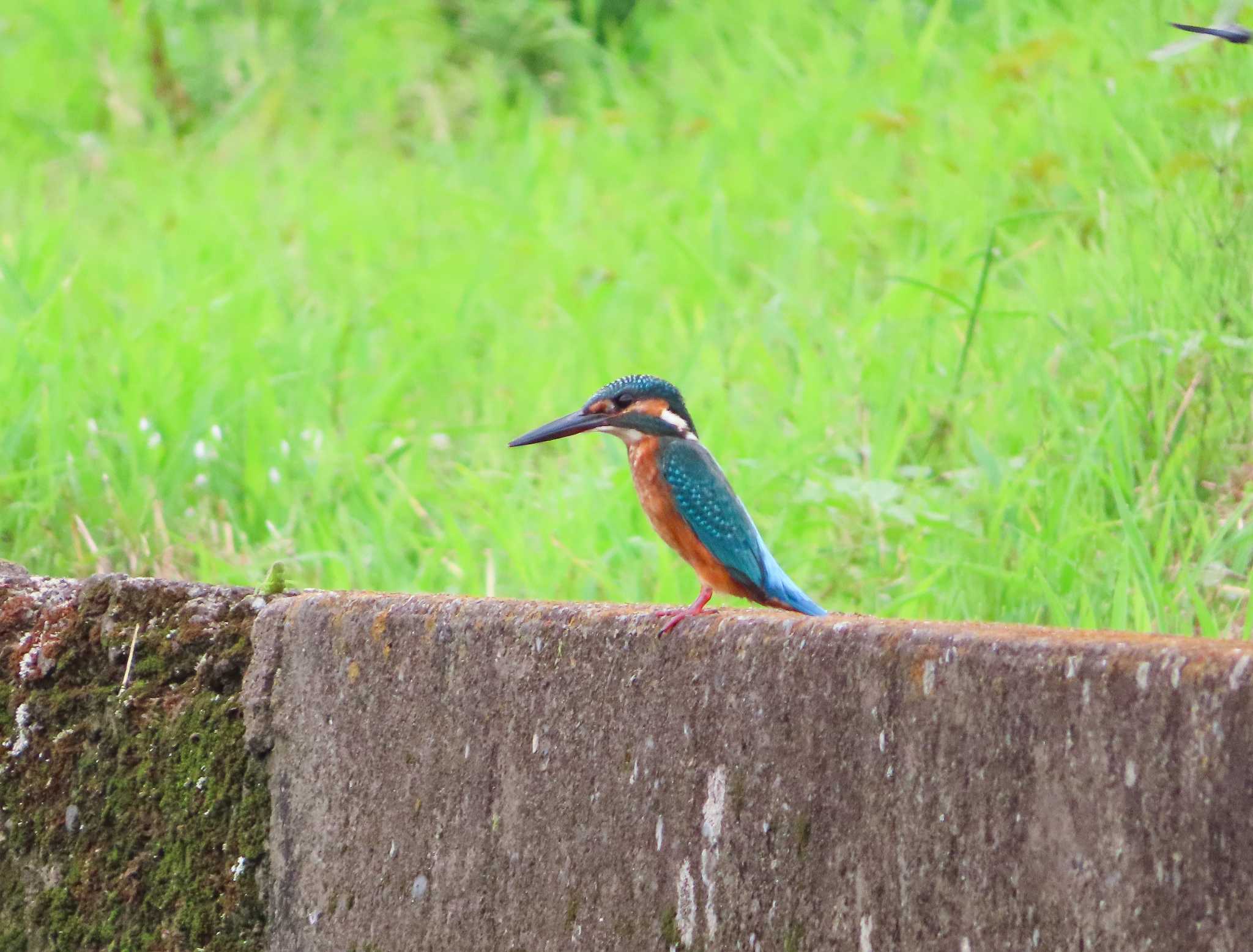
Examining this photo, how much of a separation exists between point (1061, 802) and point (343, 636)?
1.01 meters

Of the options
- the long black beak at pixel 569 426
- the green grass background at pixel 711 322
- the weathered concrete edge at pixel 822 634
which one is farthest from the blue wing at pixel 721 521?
the green grass background at pixel 711 322

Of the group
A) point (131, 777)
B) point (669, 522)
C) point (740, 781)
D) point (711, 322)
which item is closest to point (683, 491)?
point (669, 522)

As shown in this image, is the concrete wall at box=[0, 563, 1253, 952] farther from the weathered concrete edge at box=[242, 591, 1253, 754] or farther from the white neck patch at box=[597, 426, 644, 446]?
the white neck patch at box=[597, 426, 644, 446]

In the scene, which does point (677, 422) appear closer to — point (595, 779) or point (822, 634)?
point (595, 779)

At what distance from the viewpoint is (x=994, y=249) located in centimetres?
414

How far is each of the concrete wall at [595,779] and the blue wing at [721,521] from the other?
423 millimetres

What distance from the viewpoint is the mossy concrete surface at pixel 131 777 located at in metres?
1.94

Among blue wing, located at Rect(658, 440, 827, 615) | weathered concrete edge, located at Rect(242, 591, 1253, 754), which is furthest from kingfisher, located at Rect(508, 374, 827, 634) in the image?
weathered concrete edge, located at Rect(242, 591, 1253, 754)

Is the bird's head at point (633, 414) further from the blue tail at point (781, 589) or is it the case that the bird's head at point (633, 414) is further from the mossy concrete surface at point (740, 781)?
the mossy concrete surface at point (740, 781)

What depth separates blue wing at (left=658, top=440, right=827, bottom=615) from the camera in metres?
2.05

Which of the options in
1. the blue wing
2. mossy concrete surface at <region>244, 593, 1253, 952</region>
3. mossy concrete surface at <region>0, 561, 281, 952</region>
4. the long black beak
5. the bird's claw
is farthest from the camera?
the long black beak

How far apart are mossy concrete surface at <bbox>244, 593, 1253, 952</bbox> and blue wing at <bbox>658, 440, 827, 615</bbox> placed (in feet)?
1.32

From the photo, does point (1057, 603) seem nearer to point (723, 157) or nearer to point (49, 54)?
point (723, 157)

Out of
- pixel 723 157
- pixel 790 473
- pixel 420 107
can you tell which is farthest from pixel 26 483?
pixel 420 107
